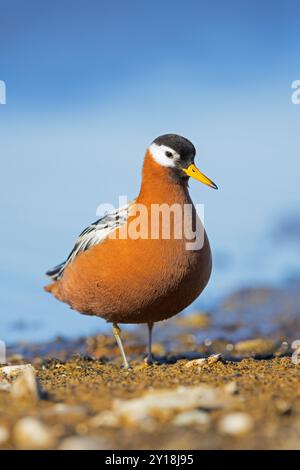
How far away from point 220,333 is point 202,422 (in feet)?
36.9

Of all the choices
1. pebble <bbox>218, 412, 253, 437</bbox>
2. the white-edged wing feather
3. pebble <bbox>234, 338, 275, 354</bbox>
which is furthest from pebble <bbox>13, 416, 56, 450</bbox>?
pebble <bbox>234, 338, 275, 354</bbox>

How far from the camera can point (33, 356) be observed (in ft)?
45.6

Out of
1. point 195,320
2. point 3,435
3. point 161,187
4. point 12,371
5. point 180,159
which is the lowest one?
point 195,320

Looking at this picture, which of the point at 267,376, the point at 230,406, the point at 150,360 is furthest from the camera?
the point at 150,360

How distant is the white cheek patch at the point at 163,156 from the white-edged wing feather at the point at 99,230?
2.33 feet

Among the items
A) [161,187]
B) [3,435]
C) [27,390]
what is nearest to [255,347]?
[161,187]

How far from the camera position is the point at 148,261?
959 centimetres

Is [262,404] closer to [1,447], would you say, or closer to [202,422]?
[202,422]

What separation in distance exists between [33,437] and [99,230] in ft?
19.0

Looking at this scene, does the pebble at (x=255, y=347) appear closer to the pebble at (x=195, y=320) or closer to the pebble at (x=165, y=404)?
the pebble at (x=195, y=320)

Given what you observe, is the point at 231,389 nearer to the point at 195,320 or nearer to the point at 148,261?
the point at 148,261

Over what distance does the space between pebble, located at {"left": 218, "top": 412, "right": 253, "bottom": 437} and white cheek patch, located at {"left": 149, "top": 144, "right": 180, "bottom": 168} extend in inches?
219
